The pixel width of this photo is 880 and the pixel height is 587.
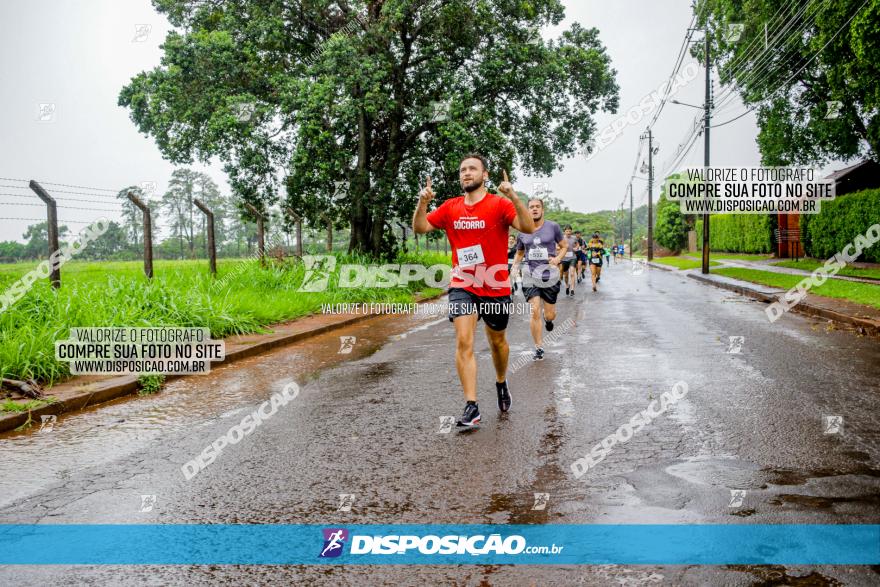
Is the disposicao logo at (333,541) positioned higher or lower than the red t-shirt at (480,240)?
lower

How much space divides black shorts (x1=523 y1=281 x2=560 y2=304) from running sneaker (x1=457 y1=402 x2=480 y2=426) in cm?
366

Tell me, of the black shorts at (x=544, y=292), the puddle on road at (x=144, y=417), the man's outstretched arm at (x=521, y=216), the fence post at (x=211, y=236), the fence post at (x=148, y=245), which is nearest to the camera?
the puddle on road at (x=144, y=417)

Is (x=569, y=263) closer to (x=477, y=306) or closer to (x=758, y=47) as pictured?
(x=477, y=306)

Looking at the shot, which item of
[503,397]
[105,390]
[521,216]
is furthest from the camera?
[105,390]

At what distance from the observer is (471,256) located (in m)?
5.50

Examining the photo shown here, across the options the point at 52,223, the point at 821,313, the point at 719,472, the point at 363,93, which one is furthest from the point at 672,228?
the point at 719,472

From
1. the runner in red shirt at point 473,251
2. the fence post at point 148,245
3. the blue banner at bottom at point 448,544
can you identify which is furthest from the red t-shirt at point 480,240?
the fence post at point 148,245

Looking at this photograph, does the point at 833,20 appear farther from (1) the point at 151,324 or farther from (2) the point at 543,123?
(1) the point at 151,324

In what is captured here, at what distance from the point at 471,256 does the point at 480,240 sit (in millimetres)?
150

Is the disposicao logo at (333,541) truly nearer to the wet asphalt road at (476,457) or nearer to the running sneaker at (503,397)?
the wet asphalt road at (476,457)

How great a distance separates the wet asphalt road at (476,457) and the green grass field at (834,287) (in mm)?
7005

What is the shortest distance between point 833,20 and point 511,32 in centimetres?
1014

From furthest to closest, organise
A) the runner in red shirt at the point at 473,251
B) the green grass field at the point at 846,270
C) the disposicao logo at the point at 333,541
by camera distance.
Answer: the green grass field at the point at 846,270
the runner in red shirt at the point at 473,251
the disposicao logo at the point at 333,541

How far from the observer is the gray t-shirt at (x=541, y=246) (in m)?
9.12
